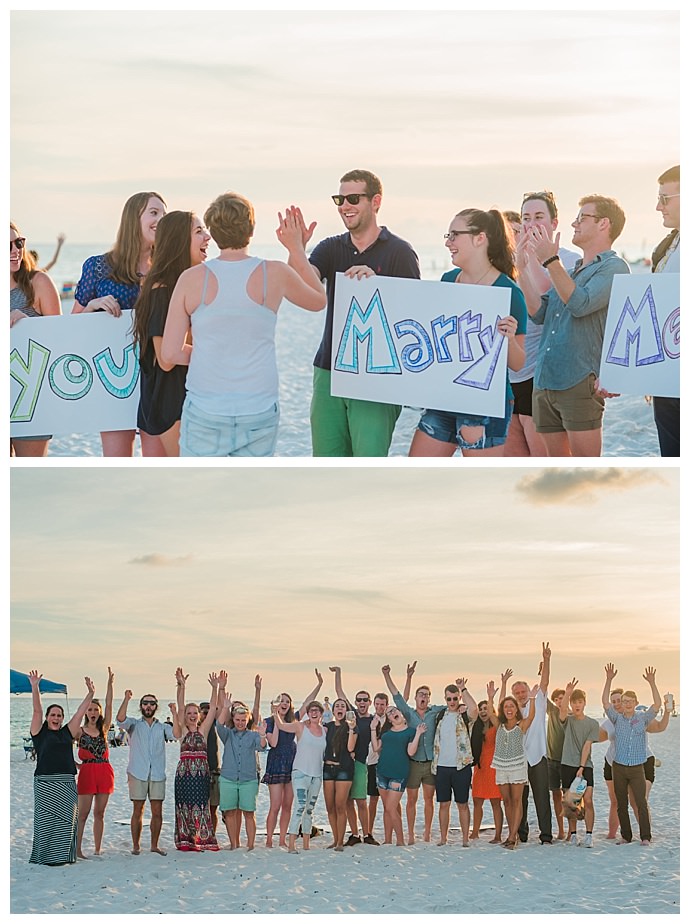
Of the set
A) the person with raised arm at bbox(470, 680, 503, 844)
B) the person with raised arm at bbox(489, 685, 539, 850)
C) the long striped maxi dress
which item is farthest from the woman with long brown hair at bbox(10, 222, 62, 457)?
the person with raised arm at bbox(489, 685, 539, 850)

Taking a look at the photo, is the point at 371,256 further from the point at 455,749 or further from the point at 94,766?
the point at 94,766

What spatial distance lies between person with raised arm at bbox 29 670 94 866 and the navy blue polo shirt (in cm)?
319

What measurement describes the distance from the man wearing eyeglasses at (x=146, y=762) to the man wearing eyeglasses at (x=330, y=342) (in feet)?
7.21

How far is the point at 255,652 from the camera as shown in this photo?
10.4 metres

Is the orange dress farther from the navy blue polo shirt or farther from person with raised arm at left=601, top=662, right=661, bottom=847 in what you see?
the navy blue polo shirt

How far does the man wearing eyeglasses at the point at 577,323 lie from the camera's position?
734 centimetres

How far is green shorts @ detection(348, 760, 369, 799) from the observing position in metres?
8.13

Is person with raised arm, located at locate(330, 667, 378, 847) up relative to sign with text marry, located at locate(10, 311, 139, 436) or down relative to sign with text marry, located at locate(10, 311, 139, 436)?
down

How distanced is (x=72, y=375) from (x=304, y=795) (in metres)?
3.12

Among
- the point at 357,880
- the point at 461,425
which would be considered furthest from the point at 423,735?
the point at 461,425

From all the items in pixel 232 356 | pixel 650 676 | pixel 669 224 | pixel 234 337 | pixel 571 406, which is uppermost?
pixel 669 224

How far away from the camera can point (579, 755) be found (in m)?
8.29

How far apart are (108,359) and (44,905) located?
3.41m

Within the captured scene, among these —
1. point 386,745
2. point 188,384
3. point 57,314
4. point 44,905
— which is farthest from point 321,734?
point 57,314
